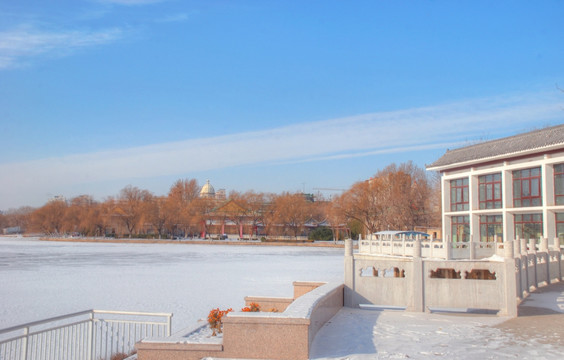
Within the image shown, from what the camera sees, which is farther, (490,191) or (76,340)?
(490,191)

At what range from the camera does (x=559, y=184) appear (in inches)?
1208

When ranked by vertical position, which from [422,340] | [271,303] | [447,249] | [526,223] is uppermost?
[526,223]

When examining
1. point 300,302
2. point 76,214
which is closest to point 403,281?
point 300,302

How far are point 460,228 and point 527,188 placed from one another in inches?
280

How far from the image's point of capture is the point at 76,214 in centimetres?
10238

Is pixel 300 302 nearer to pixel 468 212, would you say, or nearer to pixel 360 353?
pixel 360 353

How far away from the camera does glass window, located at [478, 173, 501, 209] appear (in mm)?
35031

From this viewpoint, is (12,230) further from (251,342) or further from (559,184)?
(251,342)

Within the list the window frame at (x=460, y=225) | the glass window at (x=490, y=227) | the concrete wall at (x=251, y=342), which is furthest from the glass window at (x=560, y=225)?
the concrete wall at (x=251, y=342)

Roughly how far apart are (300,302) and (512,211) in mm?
28781

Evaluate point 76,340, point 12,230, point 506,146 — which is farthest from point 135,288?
point 12,230

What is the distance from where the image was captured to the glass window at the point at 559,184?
30.5 m

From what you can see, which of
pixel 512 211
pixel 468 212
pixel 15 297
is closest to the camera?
pixel 15 297

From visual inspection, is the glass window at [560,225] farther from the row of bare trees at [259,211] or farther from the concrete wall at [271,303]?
the row of bare trees at [259,211]
